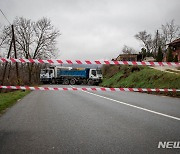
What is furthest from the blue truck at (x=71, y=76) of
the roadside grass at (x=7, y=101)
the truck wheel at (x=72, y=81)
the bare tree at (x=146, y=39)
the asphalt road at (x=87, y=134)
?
the bare tree at (x=146, y=39)

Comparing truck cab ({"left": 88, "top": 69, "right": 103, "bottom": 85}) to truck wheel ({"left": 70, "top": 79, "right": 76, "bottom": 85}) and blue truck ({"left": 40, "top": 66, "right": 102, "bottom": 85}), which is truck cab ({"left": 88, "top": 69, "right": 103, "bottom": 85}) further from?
truck wheel ({"left": 70, "top": 79, "right": 76, "bottom": 85})

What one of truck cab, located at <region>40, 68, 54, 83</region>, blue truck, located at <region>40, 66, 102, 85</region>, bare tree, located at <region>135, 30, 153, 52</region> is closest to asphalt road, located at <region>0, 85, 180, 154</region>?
blue truck, located at <region>40, 66, 102, 85</region>

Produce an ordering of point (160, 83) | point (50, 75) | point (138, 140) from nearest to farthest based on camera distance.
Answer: point (138, 140) → point (160, 83) → point (50, 75)

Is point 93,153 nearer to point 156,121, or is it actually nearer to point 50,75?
point 156,121

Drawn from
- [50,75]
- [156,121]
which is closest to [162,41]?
[50,75]

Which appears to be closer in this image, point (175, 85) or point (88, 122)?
point (88, 122)

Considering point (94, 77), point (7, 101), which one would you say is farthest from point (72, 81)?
point (7, 101)

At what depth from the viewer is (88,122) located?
19.6ft

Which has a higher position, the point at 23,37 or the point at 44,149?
the point at 23,37

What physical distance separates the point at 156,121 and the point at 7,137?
151 inches

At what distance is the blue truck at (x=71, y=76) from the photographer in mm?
40388

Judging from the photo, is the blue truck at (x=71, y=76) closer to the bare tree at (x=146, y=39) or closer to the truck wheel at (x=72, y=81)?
the truck wheel at (x=72, y=81)

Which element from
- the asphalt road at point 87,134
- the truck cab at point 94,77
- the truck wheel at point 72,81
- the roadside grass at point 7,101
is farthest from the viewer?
the truck wheel at point 72,81

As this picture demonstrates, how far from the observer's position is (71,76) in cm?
4219
